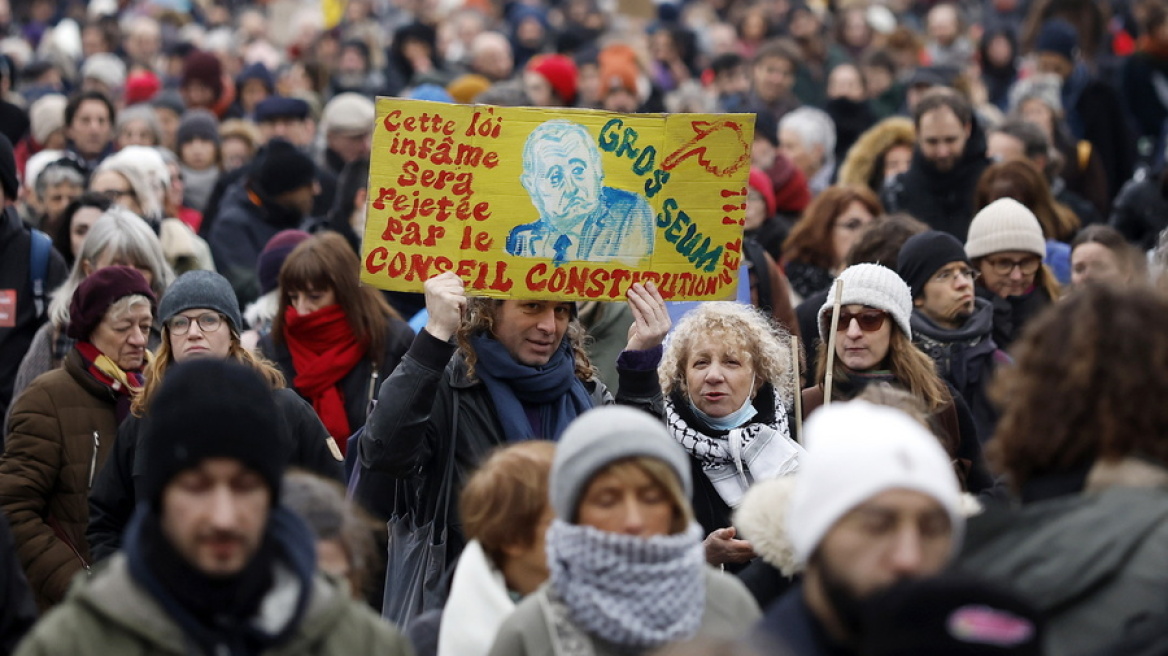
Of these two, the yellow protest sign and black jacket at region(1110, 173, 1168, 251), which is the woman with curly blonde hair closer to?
the yellow protest sign

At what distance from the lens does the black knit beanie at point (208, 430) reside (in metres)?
3.77

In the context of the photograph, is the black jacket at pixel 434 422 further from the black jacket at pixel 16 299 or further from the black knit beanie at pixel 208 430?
the black jacket at pixel 16 299

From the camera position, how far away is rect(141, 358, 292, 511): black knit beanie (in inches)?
149

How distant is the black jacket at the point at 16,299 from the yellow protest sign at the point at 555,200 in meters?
2.92

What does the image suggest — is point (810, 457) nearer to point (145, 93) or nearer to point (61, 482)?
point (61, 482)

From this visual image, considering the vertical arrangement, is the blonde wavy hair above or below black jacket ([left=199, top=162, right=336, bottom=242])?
below

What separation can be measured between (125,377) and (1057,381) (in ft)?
13.2

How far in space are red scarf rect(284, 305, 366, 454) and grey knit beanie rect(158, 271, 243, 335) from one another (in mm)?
1119

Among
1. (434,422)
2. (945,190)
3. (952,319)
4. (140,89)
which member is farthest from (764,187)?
(140,89)

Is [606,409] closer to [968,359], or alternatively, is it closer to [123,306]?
[123,306]

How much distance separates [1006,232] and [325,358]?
3.26 metres

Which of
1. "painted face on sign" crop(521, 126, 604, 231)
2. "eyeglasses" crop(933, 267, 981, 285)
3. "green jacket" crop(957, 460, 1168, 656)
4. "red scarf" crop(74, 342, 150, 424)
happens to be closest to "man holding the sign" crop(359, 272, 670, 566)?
"painted face on sign" crop(521, 126, 604, 231)

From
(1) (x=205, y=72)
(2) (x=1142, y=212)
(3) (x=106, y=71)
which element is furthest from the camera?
(3) (x=106, y=71)

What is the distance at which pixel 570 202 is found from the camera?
20.8ft
